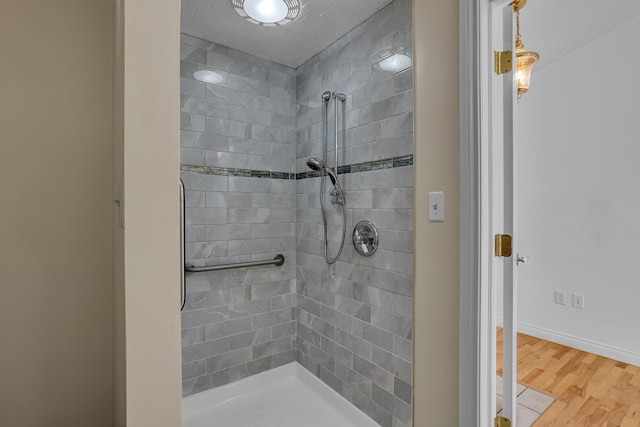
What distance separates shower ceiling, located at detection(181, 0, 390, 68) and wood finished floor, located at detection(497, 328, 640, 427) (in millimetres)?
2504

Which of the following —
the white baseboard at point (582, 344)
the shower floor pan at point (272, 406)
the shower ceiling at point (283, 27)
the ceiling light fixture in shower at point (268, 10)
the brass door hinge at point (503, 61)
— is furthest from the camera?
the white baseboard at point (582, 344)

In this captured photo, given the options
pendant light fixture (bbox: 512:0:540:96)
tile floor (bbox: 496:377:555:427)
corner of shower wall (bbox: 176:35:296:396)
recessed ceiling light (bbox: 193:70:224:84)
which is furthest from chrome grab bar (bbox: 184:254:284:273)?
pendant light fixture (bbox: 512:0:540:96)

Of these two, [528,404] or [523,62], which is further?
[528,404]

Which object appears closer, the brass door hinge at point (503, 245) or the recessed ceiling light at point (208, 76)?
the brass door hinge at point (503, 245)

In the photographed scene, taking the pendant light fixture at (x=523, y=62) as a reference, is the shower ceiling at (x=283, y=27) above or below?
above

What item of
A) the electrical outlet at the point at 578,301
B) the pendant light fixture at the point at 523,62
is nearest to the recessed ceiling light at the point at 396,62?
the pendant light fixture at the point at 523,62

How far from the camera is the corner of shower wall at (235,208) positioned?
208cm

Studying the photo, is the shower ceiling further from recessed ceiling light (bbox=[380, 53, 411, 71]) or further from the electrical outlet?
the electrical outlet

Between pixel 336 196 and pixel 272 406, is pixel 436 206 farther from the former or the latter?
pixel 272 406

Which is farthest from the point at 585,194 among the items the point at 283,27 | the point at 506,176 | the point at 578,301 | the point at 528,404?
the point at 283,27

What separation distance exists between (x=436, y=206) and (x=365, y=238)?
2.10ft

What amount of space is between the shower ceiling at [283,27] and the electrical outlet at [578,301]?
9.49 feet

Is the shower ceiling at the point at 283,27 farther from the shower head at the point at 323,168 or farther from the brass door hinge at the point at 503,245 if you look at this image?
the brass door hinge at the point at 503,245

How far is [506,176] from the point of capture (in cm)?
128
